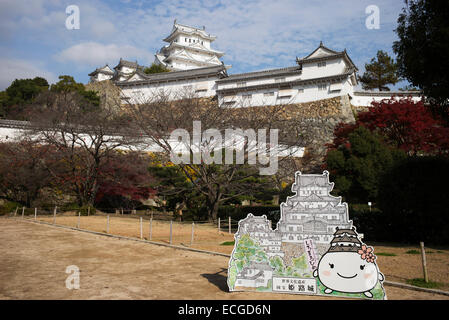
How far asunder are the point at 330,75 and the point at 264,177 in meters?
18.9

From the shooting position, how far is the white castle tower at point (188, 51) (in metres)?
58.1

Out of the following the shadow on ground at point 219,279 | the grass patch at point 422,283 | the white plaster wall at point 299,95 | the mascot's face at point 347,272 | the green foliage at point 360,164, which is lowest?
the shadow on ground at point 219,279

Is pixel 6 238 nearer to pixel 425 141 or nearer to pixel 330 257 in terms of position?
pixel 330 257

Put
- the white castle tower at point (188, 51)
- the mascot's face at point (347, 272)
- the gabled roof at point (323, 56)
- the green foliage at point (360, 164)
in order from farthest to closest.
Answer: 1. the white castle tower at point (188, 51)
2. the gabled roof at point (323, 56)
3. the green foliage at point (360, 164)
4. the mascot's face at point (347, 272)

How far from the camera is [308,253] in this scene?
613 cm

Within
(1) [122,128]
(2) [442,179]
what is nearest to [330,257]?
(2) [442,179]

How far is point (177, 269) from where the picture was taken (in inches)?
326

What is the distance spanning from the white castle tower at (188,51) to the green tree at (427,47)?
4998cm

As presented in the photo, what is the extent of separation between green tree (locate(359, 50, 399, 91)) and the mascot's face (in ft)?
128

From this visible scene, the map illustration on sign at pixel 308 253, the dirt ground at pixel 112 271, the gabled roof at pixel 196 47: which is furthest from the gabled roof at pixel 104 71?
the map illustration on sign at pixel 308 253

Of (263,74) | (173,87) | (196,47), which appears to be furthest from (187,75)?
(196,47)

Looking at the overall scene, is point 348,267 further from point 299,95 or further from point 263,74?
point 263,74

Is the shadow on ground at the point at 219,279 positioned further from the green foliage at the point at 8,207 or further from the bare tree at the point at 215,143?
the green foliage at the point at 8,207

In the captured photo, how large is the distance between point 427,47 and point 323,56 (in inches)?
1049
